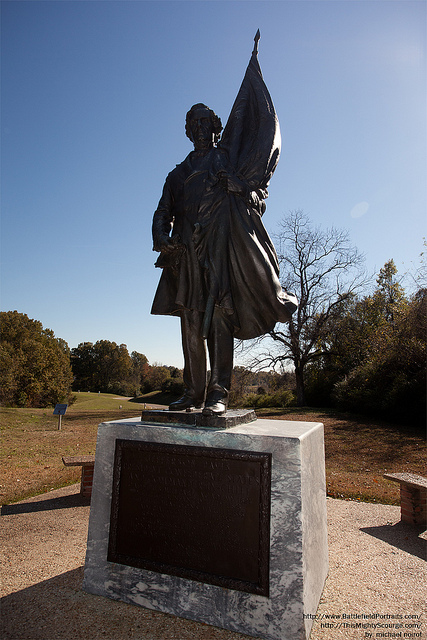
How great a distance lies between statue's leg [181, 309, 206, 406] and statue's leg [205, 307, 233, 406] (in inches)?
4.6

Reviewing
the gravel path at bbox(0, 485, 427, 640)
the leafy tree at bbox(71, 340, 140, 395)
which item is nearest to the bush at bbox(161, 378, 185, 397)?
the leafy tree at bbox(71, 340, 140, 395)

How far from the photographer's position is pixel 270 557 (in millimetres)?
2104

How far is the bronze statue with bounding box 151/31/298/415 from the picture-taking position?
289 cm

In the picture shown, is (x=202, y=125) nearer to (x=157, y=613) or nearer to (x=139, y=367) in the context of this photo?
(x=157, y=613)

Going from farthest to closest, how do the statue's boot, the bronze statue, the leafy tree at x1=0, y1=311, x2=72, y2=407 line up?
the leafy tree at x1=0, y1=311, x2=72, y2=407 < the bronze statue < the statue's boot

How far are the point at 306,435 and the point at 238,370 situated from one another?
19788 mm

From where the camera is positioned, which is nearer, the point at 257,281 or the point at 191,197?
the point at 257,281

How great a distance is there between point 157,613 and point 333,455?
7.81 meters

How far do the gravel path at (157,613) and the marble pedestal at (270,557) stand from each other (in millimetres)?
84

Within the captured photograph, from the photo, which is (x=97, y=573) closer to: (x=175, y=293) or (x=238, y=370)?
(x=175, y=293)

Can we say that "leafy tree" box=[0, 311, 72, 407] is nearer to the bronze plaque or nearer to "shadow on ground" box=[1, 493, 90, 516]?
"shadow on ground" box=[1, 493, 90, 516]

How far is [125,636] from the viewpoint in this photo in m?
2.05

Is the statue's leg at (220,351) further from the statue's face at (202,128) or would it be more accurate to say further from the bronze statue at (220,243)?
the statue's face at (202,128)

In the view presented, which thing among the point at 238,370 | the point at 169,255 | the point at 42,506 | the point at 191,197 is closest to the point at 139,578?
the point at 169,255
